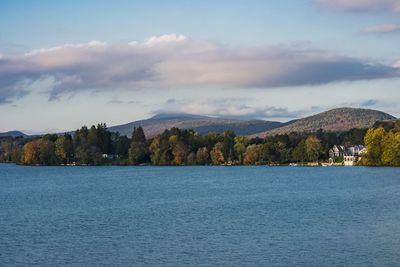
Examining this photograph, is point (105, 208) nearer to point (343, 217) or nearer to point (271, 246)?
point (343, 217)

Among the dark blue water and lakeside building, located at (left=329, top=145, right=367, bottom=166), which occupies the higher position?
lakeside building, located at (left=329, top=145, right=367, bottom=166)

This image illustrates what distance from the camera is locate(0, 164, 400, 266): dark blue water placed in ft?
130

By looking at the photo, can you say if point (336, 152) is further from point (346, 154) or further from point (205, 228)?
point (205, 228)

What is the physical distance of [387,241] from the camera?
43750mm

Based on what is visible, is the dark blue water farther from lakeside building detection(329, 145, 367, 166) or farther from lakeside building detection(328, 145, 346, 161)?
lakeside building detection(328, 145, 346, 161)

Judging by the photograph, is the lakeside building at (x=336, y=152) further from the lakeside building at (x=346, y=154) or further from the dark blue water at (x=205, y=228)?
the dark blue water at (x=205, y=228)

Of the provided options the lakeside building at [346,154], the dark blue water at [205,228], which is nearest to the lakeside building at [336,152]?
the lakeside building at [346,154]

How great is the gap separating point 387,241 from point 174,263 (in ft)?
46.2

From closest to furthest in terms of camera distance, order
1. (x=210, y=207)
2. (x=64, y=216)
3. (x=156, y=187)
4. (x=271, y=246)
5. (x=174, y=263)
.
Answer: (x=174, y=263), (x=271, y=246), (x=64, y=216), (x=210, y=207), (x=156, y=187)

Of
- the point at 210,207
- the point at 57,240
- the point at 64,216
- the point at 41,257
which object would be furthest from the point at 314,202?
the point at 41,257

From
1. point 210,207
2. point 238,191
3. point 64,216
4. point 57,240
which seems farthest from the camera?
point 238,191

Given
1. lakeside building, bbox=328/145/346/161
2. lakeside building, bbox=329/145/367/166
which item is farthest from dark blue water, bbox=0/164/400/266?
lakeside building, bbox=328/145/346/161

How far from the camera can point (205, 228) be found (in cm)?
5144

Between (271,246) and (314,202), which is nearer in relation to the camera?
(271,246)
